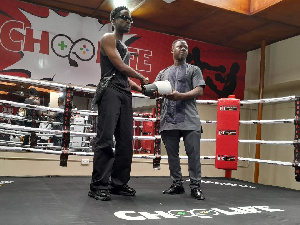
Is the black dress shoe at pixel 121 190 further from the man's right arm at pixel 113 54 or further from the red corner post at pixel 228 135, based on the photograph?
the red corner post at pixel 228 135

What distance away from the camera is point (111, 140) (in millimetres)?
2420

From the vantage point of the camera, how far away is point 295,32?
6.04 meters

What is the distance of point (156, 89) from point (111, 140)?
553 mm

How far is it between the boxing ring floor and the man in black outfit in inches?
5.1

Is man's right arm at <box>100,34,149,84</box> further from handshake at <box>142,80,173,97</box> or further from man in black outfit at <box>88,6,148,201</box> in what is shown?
handshake at <box>142,80,173,97</box>

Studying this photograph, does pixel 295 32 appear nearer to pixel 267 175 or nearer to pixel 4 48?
pixel 267 175

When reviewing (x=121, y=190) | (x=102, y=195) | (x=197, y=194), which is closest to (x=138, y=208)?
(x=102, y=195)

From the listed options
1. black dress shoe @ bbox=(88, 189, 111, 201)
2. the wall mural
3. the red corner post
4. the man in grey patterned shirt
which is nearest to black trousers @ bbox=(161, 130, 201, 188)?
the man in grey patterned shirt

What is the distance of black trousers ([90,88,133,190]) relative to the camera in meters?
2.41

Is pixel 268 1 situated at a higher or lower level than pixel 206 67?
higher

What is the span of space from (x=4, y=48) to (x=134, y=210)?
159 inches

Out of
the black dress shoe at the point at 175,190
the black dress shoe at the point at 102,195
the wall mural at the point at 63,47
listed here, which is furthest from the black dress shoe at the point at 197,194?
the wall mural at the point at 63,47

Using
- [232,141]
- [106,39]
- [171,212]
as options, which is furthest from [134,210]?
[232,141]

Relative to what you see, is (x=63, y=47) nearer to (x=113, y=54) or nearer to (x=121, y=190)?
(x=113, y=54)
